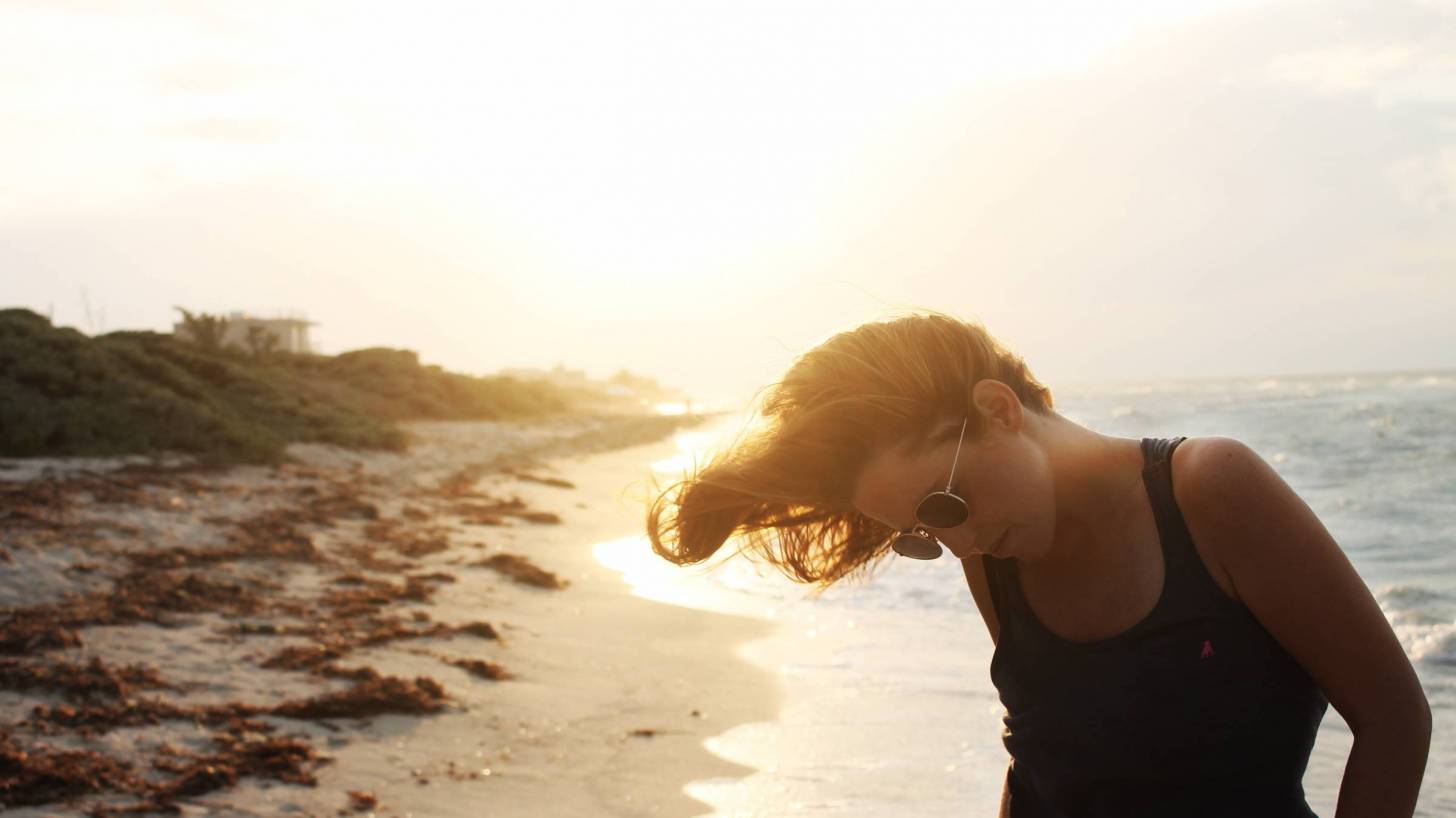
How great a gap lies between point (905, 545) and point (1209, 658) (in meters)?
0.53

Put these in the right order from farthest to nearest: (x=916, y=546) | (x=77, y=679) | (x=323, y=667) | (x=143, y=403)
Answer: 1. (x=143, y=403)
2. (x=323, y=667)
3. (x=77, y=679)
4. (x=916, y=546)

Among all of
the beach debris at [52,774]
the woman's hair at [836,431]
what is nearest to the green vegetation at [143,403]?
the beach debris at [52,774]

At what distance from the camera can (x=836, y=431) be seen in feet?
5.81

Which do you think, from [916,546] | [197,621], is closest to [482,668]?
[197,621]

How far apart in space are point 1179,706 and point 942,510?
0.42m

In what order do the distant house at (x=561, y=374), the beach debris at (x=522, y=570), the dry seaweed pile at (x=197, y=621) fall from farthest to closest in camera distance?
the distant house at (x=561, y=374) < the beach debris at (x=522, y=570) < the dry seaweed pile at (x=197, y=621)

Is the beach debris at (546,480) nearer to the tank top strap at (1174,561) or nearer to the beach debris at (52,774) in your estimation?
the beach debris at (52,774)

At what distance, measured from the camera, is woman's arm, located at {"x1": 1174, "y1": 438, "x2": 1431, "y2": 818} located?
149cm

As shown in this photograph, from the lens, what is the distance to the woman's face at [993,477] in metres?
1.72

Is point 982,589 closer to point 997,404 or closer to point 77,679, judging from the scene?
point 997,404

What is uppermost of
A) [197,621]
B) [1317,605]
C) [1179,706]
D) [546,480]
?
[1317,605]

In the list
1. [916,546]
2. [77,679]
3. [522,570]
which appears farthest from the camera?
[522,570]

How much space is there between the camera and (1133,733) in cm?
165

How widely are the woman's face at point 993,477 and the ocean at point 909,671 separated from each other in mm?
411
